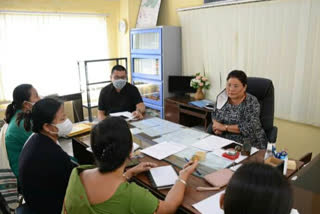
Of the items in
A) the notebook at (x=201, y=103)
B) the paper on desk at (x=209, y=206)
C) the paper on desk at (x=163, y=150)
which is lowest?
the paper on desk at (x=209, y=206)

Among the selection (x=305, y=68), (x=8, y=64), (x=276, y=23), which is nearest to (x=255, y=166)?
(x=305, y=68)

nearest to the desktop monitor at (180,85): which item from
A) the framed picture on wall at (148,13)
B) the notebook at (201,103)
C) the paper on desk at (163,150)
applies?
the notebook at (201,103)

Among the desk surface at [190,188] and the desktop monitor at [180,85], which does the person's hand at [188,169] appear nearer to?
the desk surface at [190,188]

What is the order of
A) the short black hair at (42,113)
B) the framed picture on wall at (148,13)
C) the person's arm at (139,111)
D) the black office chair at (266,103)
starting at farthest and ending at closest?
the framed picture on wall at (148,13), the person's arm at (139,111), the black office chair at (266,103), the short black hair at (42,113)

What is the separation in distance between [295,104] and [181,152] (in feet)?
5.72

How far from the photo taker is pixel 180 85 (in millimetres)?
3938

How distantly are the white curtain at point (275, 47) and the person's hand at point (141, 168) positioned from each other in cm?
200

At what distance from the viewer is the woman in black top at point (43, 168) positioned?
136 cm

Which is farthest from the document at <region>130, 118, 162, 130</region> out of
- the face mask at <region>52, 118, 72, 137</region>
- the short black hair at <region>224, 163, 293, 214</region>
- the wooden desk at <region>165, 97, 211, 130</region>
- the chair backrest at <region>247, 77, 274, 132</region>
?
the short black hair at <region>224, 163, 293, 214</region>

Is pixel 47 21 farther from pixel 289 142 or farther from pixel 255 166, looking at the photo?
pixel 255 166

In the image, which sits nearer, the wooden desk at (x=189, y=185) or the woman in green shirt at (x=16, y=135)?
the wooden desk at (x=189, y=185)

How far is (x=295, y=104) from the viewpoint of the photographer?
2828 millimetres

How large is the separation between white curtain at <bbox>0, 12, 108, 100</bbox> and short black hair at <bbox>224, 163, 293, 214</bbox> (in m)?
3.78

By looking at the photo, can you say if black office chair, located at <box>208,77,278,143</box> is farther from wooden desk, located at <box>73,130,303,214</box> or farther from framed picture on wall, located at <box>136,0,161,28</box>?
framed picture on wall, located at <box>136,0,161,28</box>
